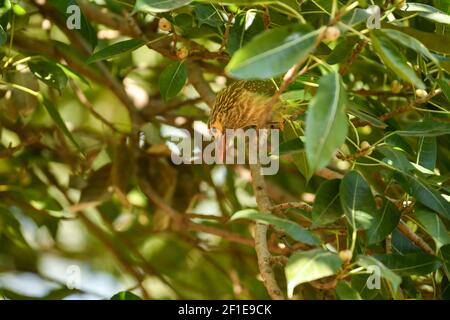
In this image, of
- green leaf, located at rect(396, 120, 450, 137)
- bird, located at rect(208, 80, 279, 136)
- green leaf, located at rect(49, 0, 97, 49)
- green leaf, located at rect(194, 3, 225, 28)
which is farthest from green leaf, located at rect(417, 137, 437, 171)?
green leaf, located at rect(49, 0, 97, 49)

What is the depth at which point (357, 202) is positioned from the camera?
5.11 feet

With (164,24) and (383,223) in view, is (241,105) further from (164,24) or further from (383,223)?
(383,223)

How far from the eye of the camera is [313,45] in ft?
4.27

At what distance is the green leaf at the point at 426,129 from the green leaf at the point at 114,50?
62 centimetres

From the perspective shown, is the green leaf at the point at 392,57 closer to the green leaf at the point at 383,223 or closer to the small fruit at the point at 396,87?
the green leaf at the point at 383,223

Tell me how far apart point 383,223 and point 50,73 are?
93cm

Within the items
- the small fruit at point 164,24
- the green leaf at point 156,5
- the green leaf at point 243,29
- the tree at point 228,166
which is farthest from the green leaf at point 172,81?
the green leaf at point 156,5

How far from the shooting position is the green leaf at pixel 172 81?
196cm

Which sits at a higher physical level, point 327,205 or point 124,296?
point 327,205

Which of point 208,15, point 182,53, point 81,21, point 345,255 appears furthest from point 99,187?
point 345,255
